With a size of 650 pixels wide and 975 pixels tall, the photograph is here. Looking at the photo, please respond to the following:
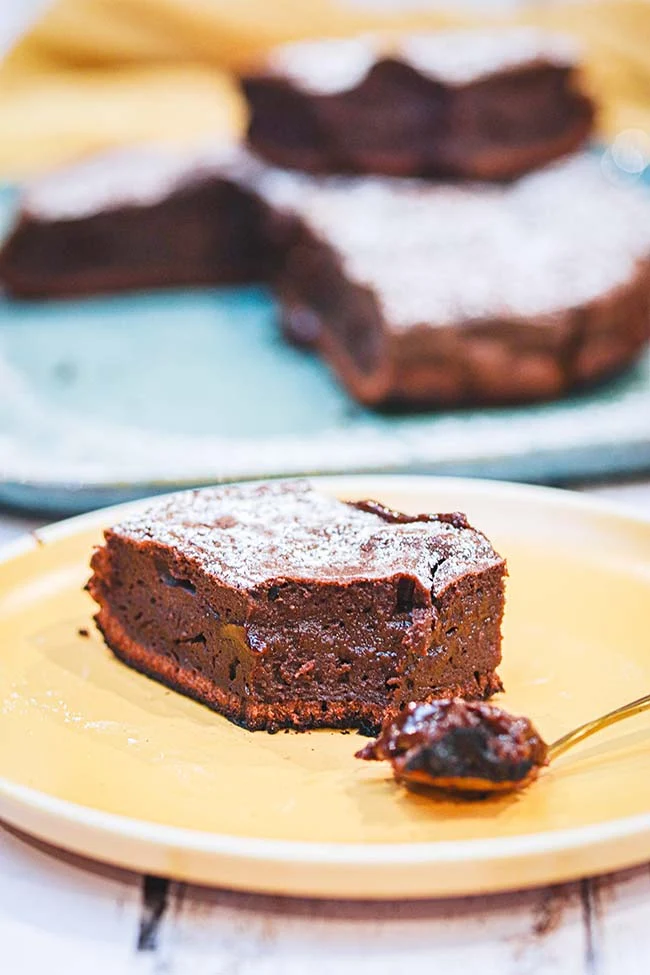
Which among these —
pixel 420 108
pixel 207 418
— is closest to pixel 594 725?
pixel 207 418

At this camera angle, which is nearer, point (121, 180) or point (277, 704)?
point (277, 704)

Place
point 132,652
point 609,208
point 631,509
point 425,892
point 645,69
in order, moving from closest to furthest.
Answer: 1. point 425,892
2. point 132,652
3. point 631,509
4. point 609,208
5. point 645,69

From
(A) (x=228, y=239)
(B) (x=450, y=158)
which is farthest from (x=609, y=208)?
(A) (x=228, y=239)

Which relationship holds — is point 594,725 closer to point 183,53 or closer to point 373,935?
point 373,935

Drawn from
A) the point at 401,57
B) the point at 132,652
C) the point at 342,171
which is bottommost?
the point at 132,652

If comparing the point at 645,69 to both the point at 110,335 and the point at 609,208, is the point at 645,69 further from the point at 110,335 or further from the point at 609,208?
the point at 110,335

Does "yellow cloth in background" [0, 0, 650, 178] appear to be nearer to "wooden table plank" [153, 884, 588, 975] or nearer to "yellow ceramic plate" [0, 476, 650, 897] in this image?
"yellow ceramic plate" [0, 476, 650, 897]

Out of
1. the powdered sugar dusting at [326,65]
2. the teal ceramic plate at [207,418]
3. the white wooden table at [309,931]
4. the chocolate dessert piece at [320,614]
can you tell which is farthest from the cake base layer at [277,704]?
the powdered sugar dusting at [326,65]
